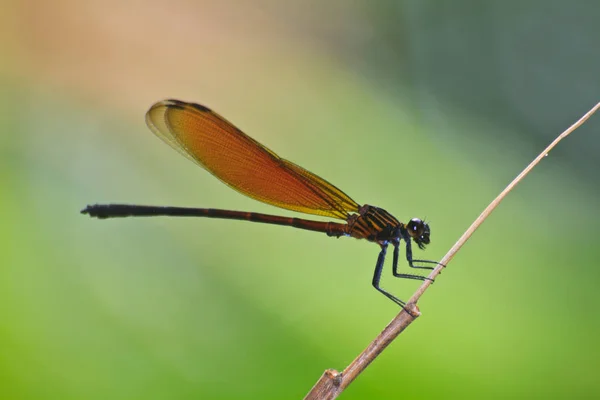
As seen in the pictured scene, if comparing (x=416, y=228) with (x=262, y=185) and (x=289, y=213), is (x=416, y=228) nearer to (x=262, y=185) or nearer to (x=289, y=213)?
(x=262, y=185)

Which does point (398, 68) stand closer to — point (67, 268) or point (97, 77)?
point (97, 77)

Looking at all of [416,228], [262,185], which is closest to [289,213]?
[262,185]

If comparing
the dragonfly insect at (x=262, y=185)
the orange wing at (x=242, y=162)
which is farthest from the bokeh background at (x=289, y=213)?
the orange wing at (x=242, y=162)

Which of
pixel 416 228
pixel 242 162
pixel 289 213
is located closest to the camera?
pixel 416 228

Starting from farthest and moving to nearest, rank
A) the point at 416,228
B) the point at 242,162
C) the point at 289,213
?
the point at 289,213 < the point at 242,162 < the point at 416,228

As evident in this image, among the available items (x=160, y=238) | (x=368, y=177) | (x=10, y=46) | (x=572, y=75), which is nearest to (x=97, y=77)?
(x=10, y=46)

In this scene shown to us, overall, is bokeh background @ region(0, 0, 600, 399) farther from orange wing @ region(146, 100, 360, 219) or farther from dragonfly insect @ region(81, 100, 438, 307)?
orange wing @ region(146, 100, 360, 219)
